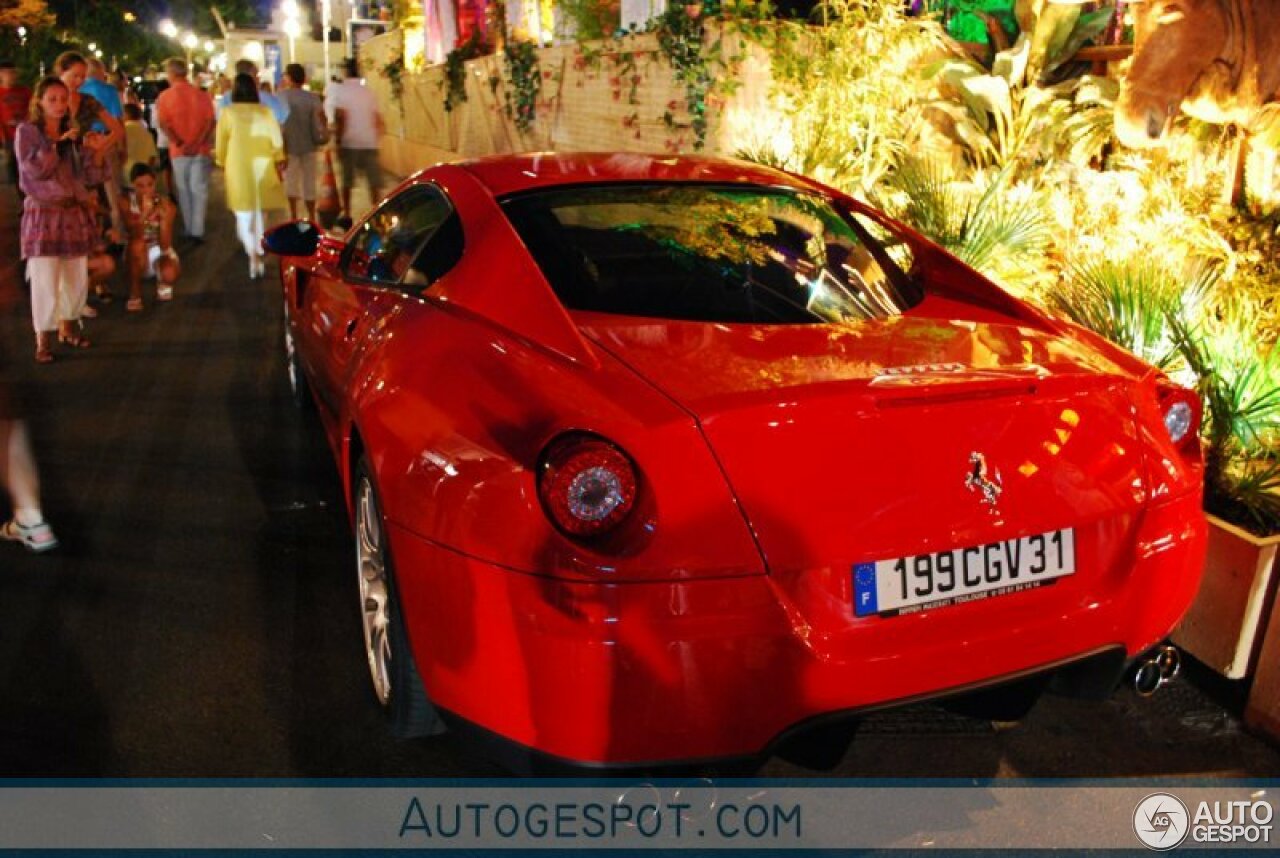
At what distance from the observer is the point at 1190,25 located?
17.5 ft

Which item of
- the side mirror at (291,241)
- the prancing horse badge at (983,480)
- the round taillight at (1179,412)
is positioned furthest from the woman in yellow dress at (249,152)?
the prancing horse badge at (983,480)

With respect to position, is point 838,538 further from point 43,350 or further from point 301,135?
point 301,135

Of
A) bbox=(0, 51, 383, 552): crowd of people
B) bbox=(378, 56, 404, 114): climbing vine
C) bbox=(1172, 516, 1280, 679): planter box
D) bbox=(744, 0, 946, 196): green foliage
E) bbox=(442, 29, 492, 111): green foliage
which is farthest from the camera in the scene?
bbox=(378, 56, 404, 114): climbing vine

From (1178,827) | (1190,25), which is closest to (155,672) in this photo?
(1178,827)

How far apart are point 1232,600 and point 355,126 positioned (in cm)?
1267

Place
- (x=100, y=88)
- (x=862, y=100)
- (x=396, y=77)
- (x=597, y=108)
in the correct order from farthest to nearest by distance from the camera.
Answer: (x=396, y=77) < (x=597, y=108) < (x=100, y=88) < (x=862, y=100)

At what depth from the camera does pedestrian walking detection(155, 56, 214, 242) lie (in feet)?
35.9

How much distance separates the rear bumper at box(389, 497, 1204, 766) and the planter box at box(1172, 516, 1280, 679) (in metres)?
1.15

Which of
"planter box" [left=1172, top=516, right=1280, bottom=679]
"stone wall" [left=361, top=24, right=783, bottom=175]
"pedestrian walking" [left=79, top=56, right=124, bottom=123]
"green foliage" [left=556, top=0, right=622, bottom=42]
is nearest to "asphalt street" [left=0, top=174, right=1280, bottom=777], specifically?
"planter box" [left=1172, top=516, right=1280, bottom=679]

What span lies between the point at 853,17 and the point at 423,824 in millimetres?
6512

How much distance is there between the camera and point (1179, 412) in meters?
2.83

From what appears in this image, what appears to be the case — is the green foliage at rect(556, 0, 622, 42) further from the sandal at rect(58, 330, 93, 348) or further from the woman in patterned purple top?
the sandal at rect(58, 330, 93, 348)

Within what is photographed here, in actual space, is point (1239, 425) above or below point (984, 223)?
below

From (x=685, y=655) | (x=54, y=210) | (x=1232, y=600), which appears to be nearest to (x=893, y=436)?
(x=685, y=655)
